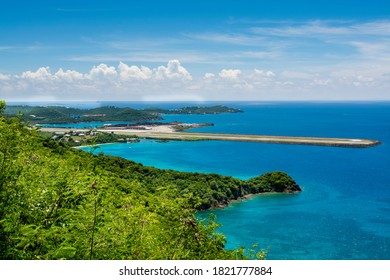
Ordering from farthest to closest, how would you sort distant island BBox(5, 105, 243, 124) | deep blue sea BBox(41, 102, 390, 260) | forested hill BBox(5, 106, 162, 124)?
forested hill BBox(5, 106, 162, 124)
distant island BBox(5, 105, 243, 124)
deep blue sea BBox(41, 102, 390, 260)

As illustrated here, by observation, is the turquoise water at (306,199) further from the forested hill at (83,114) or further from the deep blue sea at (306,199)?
the forested hill at (83,114)

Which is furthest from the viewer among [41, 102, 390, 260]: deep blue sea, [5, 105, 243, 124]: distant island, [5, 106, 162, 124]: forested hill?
[5, 106, 162, 124]: forested hill

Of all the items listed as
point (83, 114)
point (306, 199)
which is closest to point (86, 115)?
point (83, 114)

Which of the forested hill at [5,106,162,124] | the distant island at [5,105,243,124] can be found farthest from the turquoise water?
the forested hill at [5,106,162,124]

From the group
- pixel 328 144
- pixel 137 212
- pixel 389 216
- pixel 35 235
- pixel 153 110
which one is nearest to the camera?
pixel 35 235

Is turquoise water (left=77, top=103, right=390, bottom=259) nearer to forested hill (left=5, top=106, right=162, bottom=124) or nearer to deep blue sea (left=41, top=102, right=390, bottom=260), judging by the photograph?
deep blue sea (left=41, top=102, right=390, bottom=260)
